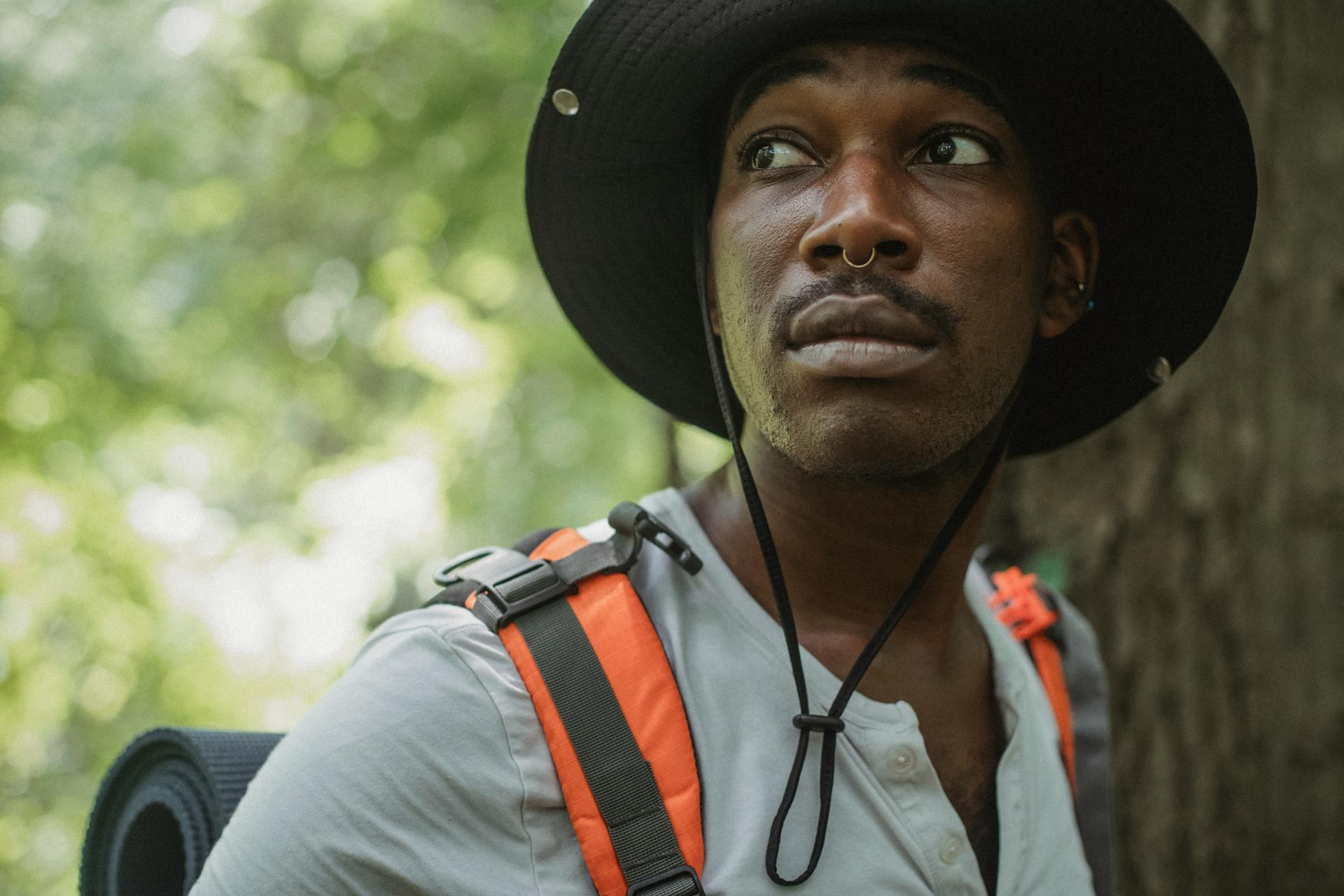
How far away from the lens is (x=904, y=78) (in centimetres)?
205

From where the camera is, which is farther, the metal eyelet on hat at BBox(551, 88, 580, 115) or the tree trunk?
the tree trunk

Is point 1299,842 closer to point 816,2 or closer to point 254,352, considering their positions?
point 816,2

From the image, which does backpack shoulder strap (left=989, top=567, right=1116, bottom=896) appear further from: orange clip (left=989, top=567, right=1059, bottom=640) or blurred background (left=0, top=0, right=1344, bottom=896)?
blurred background (left=0, top=0, right=1344, bottom=896)

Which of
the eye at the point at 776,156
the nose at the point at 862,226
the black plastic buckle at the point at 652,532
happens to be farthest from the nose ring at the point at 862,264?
the black plastic buckle at the point at 652,532

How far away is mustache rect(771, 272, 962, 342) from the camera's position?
195cm

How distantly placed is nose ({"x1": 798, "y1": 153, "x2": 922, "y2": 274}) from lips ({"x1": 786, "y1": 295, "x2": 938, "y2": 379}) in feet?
0.23

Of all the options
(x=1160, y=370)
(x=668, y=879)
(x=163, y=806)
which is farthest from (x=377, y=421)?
(x=668, y=879)

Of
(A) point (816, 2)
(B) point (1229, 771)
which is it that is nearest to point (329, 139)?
(A) point (816, 2)

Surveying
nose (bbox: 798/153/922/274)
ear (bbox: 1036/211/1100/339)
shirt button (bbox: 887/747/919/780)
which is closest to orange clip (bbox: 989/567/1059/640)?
ear (bbox: 1036/211/1100/339)

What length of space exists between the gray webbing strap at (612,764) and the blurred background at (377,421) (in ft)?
5.83

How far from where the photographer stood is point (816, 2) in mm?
2025

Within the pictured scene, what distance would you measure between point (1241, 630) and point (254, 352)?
667 centimetres

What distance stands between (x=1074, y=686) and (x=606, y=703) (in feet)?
4.51

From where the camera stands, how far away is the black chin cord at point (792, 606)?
182cm
